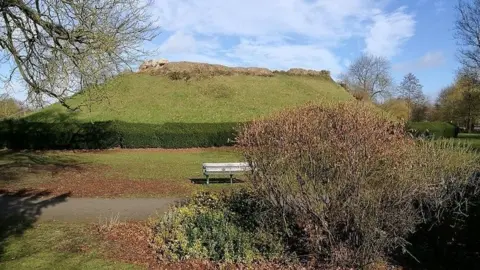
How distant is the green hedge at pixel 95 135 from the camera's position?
2408 cm

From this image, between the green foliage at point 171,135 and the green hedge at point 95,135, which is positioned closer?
the green hedge at point 95,135

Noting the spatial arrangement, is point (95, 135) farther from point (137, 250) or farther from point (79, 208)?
point (137, 250)

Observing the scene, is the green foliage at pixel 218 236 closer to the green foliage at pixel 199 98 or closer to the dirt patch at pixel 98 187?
the dirt patch at pixel 98 187

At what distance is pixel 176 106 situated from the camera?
3681 centimetres

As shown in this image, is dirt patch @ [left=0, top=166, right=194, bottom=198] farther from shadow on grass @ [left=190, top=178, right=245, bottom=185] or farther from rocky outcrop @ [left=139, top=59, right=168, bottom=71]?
rocky outcrop @ [left=139, top=59, right=168, bottom=71]

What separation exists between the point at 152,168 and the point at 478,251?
12.9 meters

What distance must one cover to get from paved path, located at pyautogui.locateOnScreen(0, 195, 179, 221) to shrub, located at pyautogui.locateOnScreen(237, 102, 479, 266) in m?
4.09

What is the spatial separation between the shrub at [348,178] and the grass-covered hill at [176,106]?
10.4m

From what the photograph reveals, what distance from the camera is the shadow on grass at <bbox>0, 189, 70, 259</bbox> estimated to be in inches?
295

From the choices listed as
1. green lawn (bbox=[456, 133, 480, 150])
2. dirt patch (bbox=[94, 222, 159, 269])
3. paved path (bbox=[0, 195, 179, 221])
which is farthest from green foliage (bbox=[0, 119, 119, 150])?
green lawn (bbox=[456, 133, 480, 150])

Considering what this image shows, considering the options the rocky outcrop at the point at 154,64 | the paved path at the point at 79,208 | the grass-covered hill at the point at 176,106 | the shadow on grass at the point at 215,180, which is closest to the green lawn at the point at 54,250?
the paved path at the point at 79,208

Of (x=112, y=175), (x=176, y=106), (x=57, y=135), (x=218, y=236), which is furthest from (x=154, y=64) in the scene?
(x=218, y=236)

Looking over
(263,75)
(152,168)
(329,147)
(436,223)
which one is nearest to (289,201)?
(329,147)

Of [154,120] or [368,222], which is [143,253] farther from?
[154,120]
